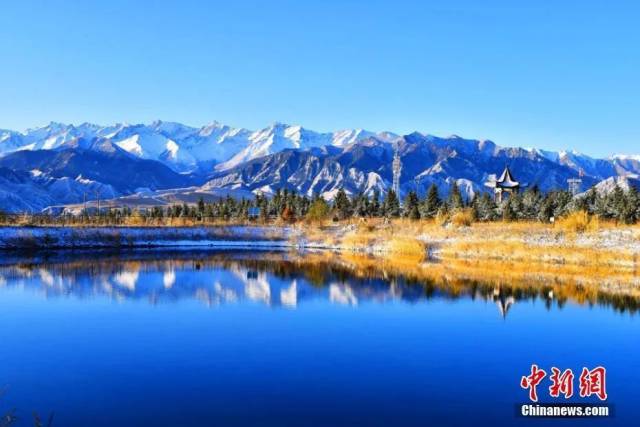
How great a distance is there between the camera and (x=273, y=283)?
3656cm

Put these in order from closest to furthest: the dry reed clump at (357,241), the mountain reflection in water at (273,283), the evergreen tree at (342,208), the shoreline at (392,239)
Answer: the mountain reflection in water at (273,283)
the shoreline at (392,239)
the dry reed clump at (357,241)
the evergreen tree at (342,208)

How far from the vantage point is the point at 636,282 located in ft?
111

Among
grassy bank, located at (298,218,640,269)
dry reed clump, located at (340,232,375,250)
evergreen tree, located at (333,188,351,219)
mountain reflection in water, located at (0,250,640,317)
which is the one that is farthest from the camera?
evergreen tree, located at (333,188,351,219)

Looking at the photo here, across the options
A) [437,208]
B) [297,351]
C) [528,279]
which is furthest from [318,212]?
[297,351]

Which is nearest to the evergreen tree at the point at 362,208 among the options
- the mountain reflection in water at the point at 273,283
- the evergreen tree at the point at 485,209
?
the evergreen tree at the point at 485,209

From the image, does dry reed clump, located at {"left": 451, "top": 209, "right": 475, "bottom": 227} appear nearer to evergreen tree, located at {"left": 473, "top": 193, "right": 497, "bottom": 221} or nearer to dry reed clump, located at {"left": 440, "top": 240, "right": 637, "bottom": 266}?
evergreen tree, located at {"left": 473, "top": 193, "right": 497, "bottom": 221}

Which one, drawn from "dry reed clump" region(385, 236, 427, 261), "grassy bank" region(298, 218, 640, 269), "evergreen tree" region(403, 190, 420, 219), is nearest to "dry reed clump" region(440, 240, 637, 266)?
"grassy bank" region(298, 218, 640, 269)

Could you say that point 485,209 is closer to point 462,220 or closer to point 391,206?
point 462,220

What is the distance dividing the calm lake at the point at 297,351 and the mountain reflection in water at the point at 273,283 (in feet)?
0.72

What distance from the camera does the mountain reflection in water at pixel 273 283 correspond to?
30.2m

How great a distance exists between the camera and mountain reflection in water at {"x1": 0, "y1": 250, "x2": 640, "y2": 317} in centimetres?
3023

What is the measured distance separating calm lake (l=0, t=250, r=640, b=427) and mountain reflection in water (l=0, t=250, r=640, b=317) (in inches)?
8.6

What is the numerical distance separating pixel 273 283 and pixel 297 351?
58.3ft

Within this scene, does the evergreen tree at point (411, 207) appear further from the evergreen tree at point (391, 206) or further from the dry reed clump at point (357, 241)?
the dry reed clump at point (357, 241)
